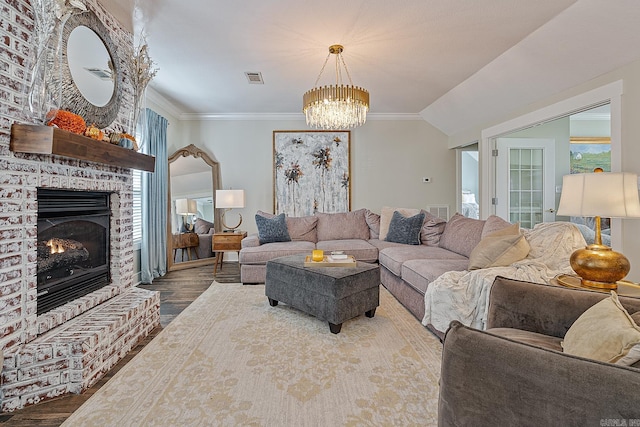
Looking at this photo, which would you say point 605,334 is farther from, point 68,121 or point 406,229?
point 406,229

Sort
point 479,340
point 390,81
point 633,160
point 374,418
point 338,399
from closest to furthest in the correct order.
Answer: point 479,340, point 374,418, point 338,399, point 633,160, point 390,81

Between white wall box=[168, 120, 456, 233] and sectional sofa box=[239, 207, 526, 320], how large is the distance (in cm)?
90

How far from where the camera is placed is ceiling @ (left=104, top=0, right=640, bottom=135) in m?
2.51

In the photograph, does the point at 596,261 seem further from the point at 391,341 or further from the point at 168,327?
the point at 168,327

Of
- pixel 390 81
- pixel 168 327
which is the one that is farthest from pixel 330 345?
pixel 390 81

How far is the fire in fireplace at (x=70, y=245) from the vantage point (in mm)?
2033

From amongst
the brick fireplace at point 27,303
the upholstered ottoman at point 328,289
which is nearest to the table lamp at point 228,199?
the upholstered ottoman at point 328,289

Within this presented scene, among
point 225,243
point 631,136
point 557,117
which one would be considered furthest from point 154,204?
point 631,136

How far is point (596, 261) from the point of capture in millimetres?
1924

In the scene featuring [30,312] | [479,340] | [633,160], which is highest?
[633,160]

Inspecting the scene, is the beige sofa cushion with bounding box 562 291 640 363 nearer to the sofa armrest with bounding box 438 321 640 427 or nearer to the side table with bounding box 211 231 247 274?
the sofa armrest with bounding box 438 321 640 427

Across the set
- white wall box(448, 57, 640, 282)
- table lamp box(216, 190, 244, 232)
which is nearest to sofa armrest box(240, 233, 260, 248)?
table lamp box(216, 190, 244, 232)

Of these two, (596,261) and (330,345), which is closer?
(596,261)

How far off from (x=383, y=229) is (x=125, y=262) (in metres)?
3.29
